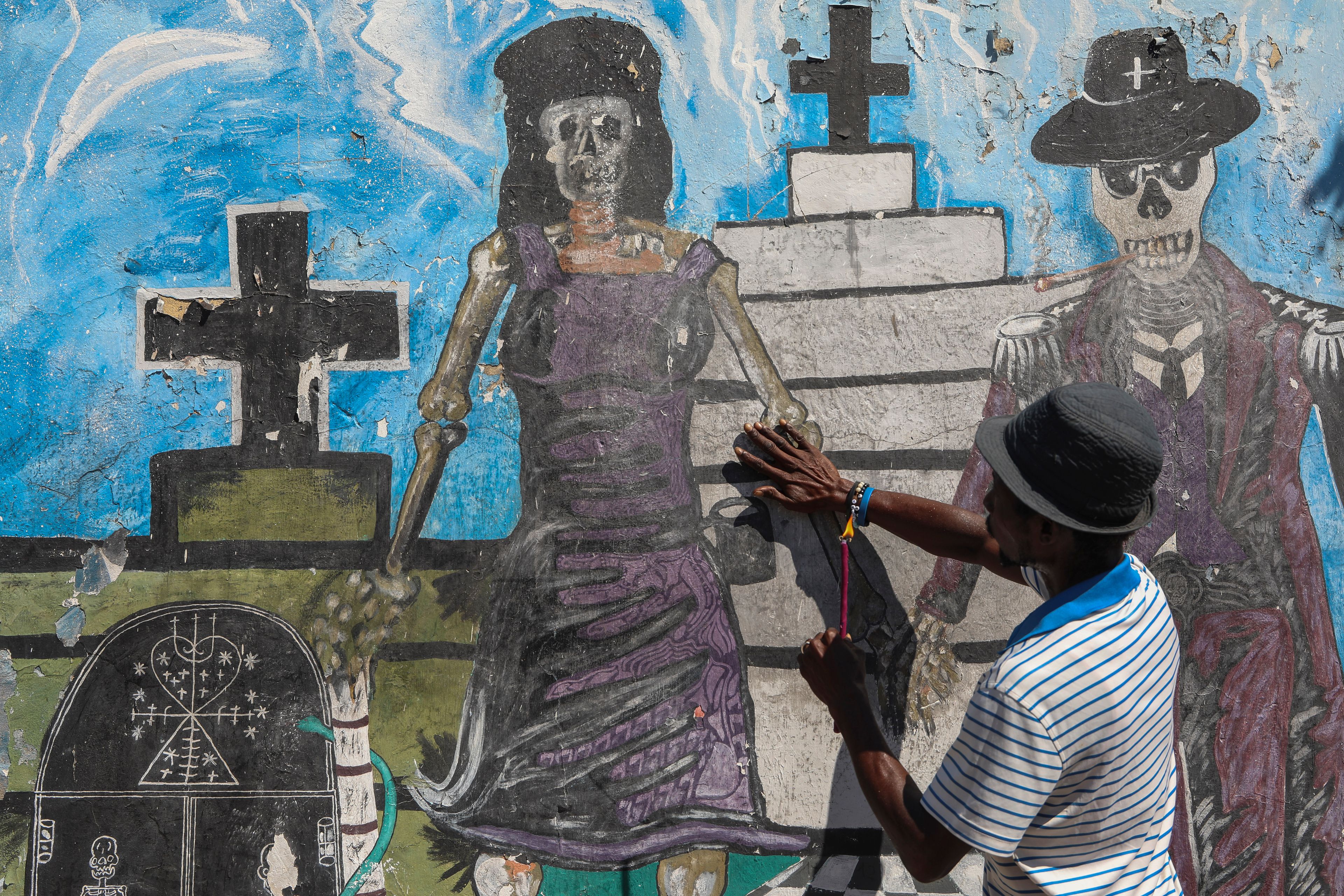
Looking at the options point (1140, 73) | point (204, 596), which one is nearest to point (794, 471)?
point (1140, 73)

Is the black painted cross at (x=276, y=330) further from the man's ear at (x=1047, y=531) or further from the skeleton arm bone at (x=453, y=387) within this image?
the man's ear at (x=1047, y=531)

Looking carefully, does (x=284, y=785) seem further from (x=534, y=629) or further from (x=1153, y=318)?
(x=1153, y=318)

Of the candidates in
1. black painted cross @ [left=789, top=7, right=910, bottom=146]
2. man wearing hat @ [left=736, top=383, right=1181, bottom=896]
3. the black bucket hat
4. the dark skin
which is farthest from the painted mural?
the black bucket hat

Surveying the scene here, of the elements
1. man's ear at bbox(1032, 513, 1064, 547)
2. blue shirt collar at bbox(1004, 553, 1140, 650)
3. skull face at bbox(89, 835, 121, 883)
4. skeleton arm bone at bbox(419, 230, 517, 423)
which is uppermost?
skeleton arm bone at bbox(419, 230, 517, 423)

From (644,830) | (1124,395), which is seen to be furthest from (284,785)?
(1124,395)

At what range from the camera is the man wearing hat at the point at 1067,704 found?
146cm

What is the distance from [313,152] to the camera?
243 centimetres

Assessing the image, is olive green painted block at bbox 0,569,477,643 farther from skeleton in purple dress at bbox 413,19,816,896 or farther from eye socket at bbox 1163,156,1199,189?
eye socket at bbox 1163,156,1199,189

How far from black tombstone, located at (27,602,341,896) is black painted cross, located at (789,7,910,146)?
2276 millimetres

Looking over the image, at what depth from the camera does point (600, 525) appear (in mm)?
2375

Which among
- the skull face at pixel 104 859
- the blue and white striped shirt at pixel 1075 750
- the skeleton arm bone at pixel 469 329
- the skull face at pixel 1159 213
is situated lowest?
the skull face at pixel 104 859

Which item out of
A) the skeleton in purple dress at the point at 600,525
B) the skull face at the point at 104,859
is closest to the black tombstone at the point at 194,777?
the skull face at the point at 104,859

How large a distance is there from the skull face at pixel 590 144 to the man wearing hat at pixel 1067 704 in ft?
4.57

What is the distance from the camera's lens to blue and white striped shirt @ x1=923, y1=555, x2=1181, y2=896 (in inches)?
57.4
